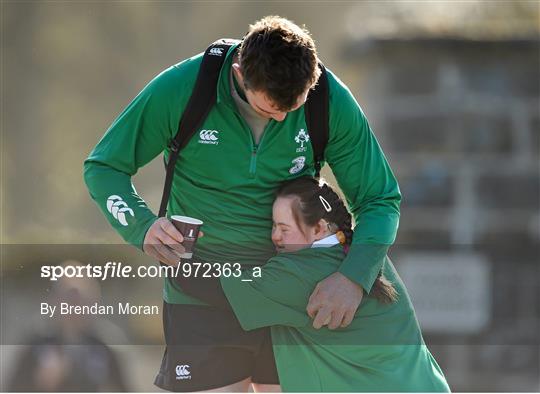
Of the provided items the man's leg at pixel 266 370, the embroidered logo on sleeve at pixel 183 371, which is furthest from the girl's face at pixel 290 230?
the embroidered logo on sleeve at pixel 183 371

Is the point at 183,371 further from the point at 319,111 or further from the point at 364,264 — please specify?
the point at 319,111

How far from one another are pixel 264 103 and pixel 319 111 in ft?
0.94

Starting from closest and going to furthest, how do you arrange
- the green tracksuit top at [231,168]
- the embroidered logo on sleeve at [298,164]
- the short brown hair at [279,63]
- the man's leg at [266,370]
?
1. the short brown hair at [279,63]
2. the green tracksuit top at [231,168]
3. the embroidered logo on sleeve at [298,164]
4. the man's leg at [266,370]

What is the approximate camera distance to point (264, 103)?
→ 3967 millimetres

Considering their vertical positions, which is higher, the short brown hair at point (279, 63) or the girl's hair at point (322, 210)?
the short brown hair at point (279, 63)

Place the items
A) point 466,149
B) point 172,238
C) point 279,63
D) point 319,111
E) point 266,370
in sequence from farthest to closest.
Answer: point 466,149
point 266,370
point 319,111
point 172,238
point 279,63

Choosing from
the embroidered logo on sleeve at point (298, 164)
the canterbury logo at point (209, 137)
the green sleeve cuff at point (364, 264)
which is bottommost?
the green sleeve cuff at point (364, 264)

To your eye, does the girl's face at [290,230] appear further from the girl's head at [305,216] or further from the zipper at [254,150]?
the zipper at [254,150]

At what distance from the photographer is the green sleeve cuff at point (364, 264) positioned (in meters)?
4.12

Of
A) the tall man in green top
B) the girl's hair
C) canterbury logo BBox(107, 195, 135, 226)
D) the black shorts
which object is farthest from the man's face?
the black shorts

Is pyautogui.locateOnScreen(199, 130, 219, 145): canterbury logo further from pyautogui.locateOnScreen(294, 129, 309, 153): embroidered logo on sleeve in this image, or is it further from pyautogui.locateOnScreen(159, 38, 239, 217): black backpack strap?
pyautogui.locateOnScreen(294, 129, 309, 153): embroidered logo on sleeve

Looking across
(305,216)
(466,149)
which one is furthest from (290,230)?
(466,149)

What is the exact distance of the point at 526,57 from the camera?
49.0ft

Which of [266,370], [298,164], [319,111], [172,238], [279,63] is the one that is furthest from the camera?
[266,370]
